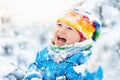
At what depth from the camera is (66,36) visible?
3.95 feet

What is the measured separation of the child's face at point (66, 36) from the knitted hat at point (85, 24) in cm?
1

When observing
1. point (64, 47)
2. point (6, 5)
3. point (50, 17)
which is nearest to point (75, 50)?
point (64, 47)

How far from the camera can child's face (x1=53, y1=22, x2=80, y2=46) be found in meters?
1.21

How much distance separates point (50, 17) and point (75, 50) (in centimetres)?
15

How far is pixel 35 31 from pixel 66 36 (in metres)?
0.12

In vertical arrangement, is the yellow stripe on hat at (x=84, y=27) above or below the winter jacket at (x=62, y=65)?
above

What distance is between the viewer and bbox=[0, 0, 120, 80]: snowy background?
1.25 m

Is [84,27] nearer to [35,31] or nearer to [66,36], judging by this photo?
[66,36]

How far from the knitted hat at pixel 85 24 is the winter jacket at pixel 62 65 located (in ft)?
0.10

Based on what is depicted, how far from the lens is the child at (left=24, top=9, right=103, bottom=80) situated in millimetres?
1187

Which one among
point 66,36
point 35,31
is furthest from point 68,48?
point 35,31

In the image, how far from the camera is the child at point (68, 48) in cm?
119

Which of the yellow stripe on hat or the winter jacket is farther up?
the yellow stripe on hat

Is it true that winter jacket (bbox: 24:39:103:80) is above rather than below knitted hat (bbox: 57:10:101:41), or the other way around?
below
